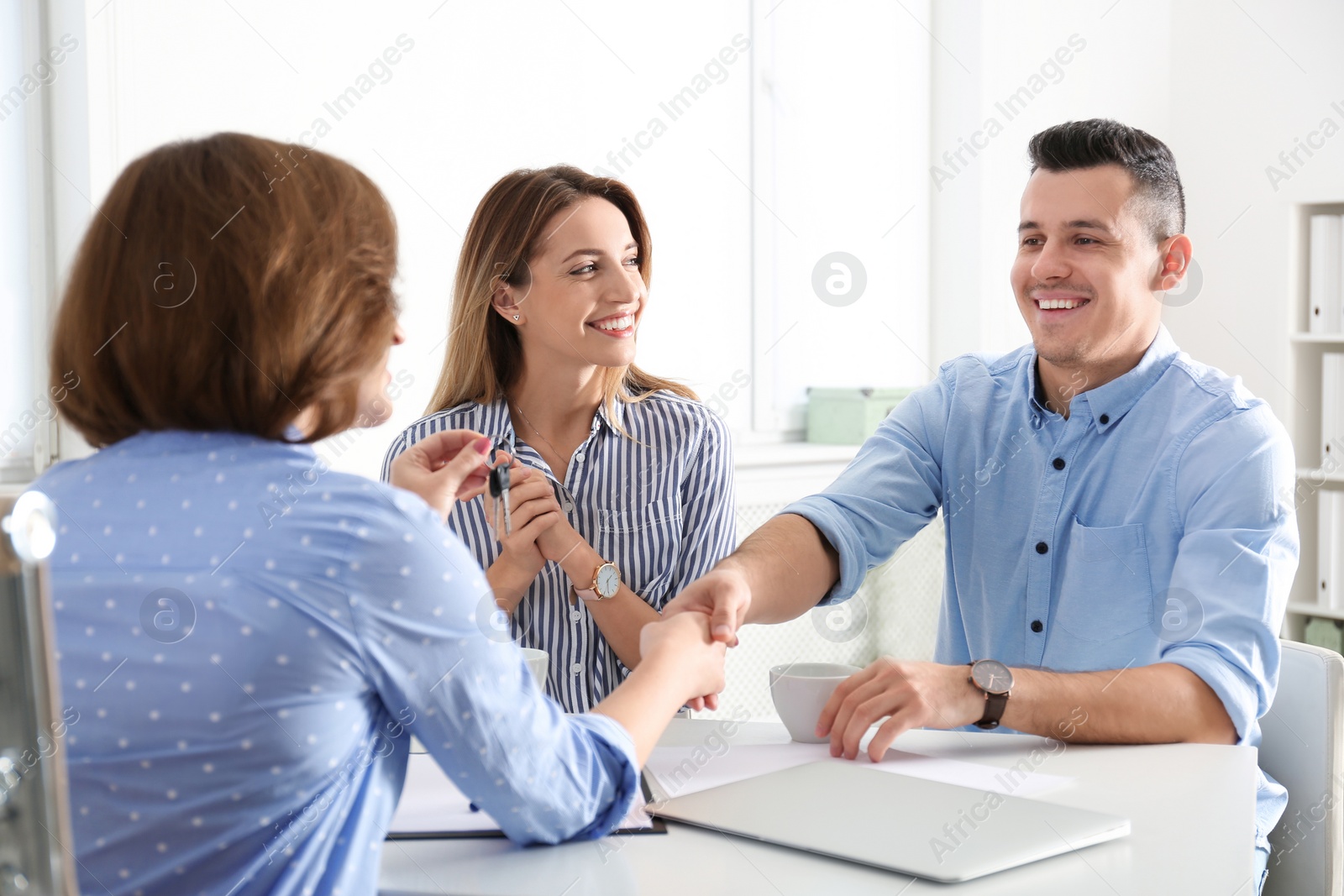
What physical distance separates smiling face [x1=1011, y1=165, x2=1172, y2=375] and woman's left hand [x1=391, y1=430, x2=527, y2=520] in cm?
89

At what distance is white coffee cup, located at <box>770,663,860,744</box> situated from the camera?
122 cm

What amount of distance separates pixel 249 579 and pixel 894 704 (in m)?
0.70

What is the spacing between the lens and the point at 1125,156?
5.78 ft

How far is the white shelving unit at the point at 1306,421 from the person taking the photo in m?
3.51

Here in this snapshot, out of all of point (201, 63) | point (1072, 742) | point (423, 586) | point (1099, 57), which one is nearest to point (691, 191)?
point (201, 63)

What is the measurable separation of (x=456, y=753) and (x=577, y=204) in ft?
4.22

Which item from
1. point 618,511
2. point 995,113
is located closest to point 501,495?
point 618,511

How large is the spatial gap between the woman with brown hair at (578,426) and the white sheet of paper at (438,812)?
608mm

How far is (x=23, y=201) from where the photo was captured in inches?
95.7

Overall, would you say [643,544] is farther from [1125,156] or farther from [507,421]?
[1125,156]

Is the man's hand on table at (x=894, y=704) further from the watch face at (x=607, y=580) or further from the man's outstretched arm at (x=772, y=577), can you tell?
the watch face at (x=607, y=580)

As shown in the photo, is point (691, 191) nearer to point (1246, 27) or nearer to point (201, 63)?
point (201, 63)

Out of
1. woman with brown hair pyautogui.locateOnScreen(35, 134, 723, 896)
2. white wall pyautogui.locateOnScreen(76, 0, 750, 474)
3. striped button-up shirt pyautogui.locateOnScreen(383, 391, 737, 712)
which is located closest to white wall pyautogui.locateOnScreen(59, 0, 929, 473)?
white wall pyautogui.locateOnScreen(76, 0, 750, 474)

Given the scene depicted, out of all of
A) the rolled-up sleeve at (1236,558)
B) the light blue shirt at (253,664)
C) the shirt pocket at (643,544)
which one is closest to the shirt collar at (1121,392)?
the rolled-up sleeve at (1236,558)
